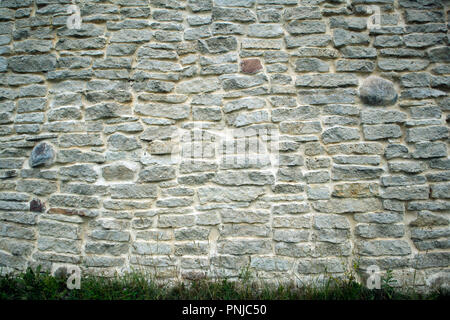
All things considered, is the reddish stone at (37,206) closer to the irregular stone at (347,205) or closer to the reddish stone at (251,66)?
the reddish stone at (251,66)

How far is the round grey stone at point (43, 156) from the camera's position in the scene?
254 cm

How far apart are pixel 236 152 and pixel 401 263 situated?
1804 millimetres

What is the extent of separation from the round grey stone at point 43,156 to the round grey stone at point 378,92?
307cm

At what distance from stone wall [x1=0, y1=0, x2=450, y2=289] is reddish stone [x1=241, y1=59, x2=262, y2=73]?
0.02 metres

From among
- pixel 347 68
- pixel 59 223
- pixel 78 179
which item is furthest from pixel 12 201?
pixel 347 68

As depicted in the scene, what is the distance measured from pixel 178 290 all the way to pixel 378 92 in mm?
2619

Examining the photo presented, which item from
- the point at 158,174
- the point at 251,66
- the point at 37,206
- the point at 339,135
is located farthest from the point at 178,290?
the point at 251,66

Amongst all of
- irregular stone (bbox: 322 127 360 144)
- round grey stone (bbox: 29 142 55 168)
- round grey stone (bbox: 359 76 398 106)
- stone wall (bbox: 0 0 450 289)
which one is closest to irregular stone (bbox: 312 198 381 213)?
stone wall (bbox: 0 0 450 289)

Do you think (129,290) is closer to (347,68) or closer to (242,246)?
(242,246)

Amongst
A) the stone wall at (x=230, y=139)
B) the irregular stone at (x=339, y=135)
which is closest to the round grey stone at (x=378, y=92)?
the stone wall at (x=230, y=139)

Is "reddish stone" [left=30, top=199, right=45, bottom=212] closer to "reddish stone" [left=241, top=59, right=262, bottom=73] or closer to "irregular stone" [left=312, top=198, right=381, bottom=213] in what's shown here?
"reddish stone" [left=241, top=59, right=262, bottom=73]

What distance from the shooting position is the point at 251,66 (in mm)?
2555

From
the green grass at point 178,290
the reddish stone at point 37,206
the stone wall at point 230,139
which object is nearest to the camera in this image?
the green grass at point 178,290

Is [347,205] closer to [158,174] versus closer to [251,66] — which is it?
[251,66]
